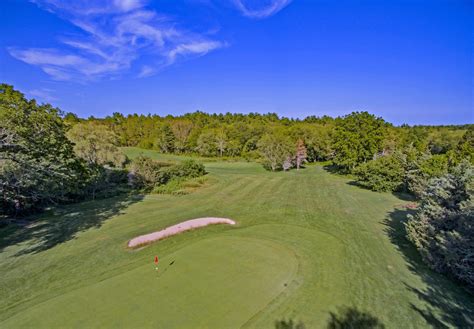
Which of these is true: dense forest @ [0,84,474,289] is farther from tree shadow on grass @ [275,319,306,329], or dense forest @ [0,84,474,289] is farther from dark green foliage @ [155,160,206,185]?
tree shadow on grass @ [275,319,306,329]

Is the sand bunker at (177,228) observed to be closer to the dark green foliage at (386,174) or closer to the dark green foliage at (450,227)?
the dark green foliage at (450,227)

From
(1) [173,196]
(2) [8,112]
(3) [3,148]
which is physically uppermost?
(2) [8,112]

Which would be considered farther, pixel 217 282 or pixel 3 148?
pixel 3 148

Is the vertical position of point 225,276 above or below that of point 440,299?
above

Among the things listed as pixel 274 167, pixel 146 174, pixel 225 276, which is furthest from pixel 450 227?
pixel 274 167

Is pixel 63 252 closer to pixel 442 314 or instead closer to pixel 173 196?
pixel 173 196

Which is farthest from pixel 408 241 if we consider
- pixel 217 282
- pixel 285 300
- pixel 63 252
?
pixel 63 252

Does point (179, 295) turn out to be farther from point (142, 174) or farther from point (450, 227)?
point (142, 174)
